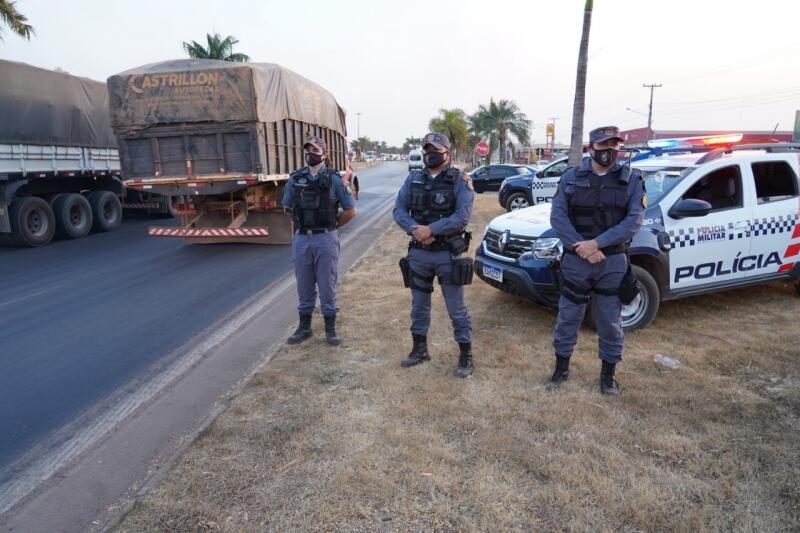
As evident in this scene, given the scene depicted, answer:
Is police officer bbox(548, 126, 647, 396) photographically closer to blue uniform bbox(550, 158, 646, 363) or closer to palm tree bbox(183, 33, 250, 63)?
blue uniform bbox(550, 158, 646, 363)

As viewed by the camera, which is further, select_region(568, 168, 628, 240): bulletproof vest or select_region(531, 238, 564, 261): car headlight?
select_region(531, 238, 564, 261): car headlight

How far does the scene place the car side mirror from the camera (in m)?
4.57

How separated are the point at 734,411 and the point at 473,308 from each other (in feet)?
9.03

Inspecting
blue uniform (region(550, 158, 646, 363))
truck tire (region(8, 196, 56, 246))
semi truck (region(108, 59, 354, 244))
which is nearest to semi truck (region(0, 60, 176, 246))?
truck tire (region(8, 196, 56, 246))

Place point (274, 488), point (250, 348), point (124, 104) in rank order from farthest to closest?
point (124, 104) < point (250, 348) < point (274, 488)

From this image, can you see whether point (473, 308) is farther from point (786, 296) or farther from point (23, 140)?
point (23, 140)

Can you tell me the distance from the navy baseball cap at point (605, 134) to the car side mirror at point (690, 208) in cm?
140

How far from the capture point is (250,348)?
4.89 meters

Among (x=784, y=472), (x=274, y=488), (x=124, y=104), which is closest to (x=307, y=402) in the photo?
(x=274, y=488)

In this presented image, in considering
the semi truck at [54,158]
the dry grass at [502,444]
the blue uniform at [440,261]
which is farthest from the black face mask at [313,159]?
the semi truck at [54,158]

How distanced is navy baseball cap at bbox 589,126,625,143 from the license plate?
1.74m

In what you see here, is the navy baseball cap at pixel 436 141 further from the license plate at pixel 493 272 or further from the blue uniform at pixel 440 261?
the license plate at pixel 493 272

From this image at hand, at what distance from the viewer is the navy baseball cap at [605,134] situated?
3584 millimetres

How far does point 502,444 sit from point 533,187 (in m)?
11.6
